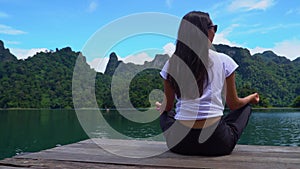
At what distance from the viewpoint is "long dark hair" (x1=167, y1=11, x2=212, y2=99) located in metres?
2.06

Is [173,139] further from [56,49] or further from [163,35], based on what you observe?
[56,49]

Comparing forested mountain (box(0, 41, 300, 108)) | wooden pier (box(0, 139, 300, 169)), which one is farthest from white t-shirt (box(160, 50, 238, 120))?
forested mountain (box(0, 41, 300, 108))

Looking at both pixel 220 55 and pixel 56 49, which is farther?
pixel 56 49

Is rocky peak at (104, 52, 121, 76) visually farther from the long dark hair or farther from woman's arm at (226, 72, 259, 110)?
woman's arm at (226, 72, 259, 110)

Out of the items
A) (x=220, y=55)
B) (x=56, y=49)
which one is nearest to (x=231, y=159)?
(x=220, y=55)

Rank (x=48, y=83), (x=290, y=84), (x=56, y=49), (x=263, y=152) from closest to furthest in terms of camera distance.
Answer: (x=263, y=152)
(x=290, y=84)
(x=48, y=83)
(x=56, y=49)

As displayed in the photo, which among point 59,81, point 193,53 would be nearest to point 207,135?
point 193,53

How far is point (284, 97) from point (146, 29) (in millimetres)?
52259

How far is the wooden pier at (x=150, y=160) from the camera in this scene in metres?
2.04

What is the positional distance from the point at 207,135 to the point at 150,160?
416mm

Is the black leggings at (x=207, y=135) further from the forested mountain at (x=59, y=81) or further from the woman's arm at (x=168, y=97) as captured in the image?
the forested mountain at (x=59, y=81)

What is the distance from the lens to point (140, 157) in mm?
2311

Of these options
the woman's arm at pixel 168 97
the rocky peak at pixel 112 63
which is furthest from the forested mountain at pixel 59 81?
the woman's arm at pixel 168 97

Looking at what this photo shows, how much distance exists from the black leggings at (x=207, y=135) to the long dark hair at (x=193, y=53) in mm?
262
